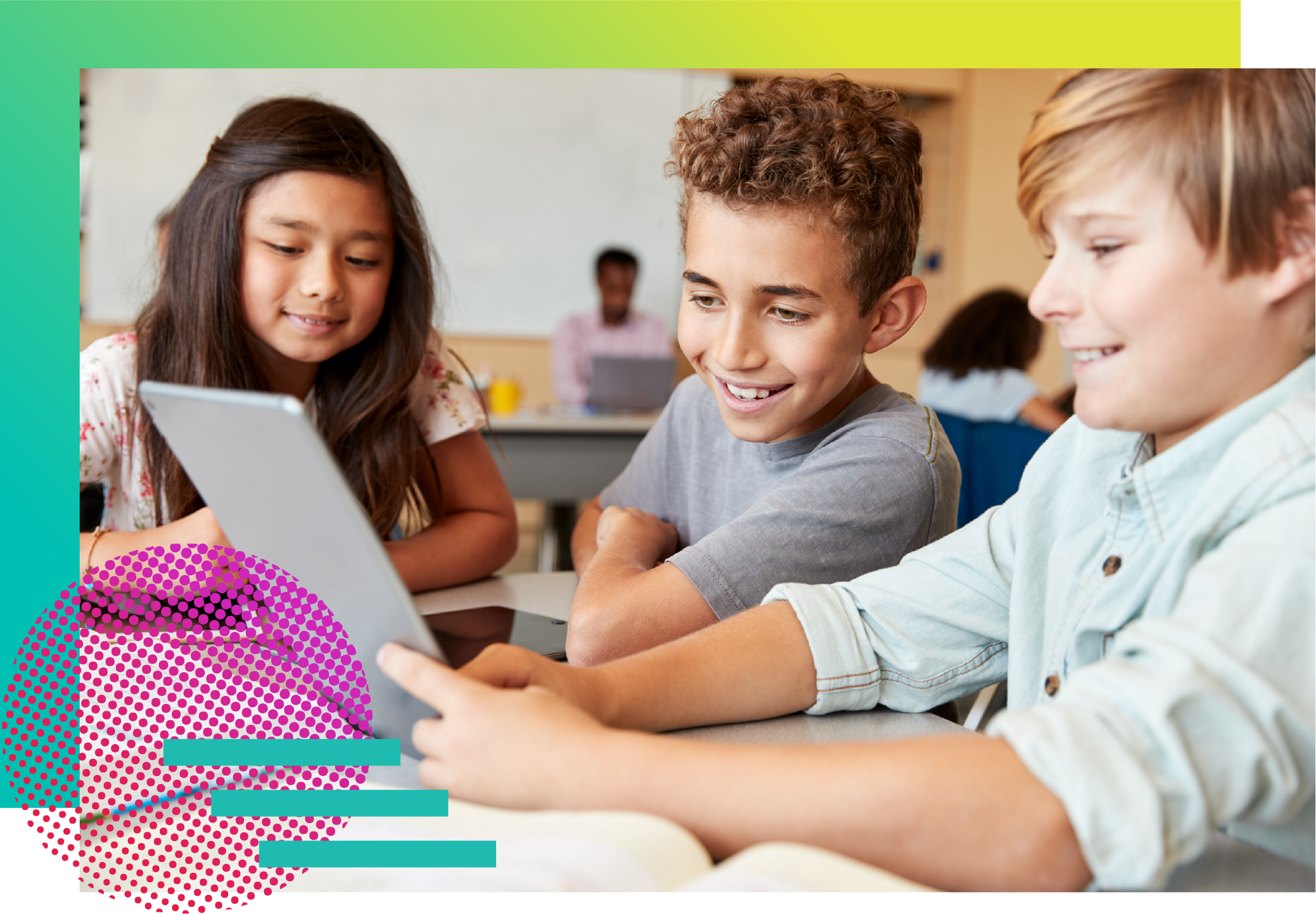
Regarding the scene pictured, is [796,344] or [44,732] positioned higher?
[796,344]

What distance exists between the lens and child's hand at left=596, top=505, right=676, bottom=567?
1104 mm

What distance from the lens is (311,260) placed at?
3.98 ft

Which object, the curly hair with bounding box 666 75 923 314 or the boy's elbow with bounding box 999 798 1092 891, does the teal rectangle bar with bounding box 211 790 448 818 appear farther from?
the curly hair with bounding box 666 75 923 314

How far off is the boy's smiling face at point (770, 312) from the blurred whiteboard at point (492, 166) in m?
3.70

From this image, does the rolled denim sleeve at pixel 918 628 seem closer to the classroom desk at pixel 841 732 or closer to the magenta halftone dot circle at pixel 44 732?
the classroom desk at pixel 841 732

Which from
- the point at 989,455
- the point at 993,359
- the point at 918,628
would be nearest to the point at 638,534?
the point at 918,628

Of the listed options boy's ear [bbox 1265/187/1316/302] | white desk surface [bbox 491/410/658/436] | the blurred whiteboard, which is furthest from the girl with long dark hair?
the blurred whiteboard

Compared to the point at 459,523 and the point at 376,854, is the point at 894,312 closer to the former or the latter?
the point at 459,523

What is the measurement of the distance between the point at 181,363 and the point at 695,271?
0.68m

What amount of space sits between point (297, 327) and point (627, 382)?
8.29ft

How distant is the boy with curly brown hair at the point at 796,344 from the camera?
0.94 m

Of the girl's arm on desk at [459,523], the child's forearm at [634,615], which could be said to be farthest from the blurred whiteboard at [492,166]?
the child's forearm at [634,615]

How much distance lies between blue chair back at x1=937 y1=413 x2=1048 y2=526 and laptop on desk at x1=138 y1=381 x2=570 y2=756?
1.83 metres

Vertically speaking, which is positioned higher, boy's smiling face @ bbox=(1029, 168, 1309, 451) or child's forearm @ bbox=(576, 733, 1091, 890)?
boy's smiling face @ bbox=(1029, 168, 1309, 451)
